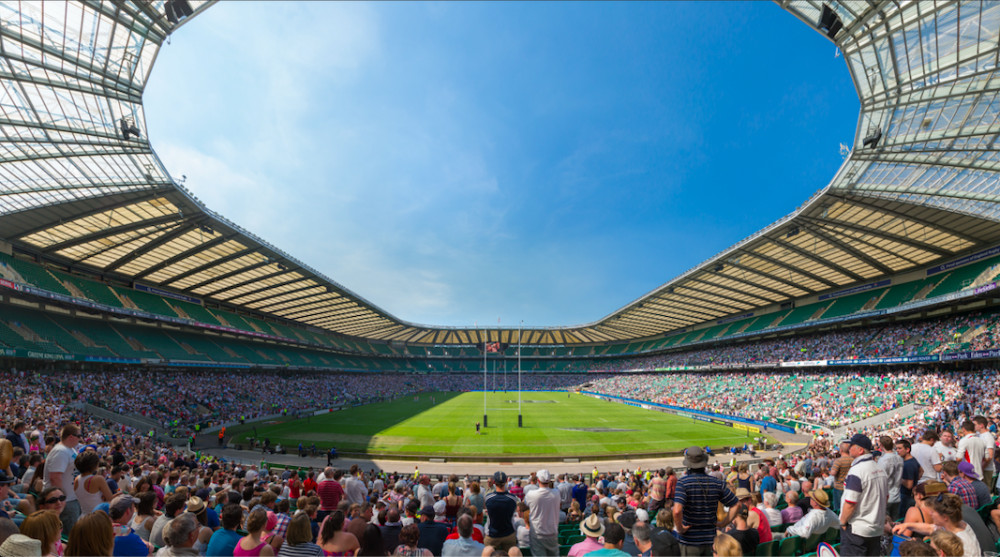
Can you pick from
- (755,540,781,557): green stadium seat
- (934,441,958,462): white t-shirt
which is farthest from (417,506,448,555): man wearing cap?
(934,441,958,462): white t-shirt

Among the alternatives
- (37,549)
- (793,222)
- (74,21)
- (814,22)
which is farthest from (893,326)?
(74,21)

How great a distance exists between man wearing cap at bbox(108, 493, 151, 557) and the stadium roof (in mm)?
19081

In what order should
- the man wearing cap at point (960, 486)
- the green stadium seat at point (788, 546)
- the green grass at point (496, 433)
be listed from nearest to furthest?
the man wearing cap at point (960, 486)
the green stadium seat at point (788, 546)
the green grass at point (496, 433)

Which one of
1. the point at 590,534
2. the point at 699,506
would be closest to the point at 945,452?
the point at 699,506

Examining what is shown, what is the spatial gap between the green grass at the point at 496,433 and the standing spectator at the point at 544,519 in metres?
21.5

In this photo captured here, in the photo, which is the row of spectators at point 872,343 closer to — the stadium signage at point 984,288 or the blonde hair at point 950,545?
the stadium signage at point 984,288

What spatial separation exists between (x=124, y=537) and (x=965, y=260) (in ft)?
166

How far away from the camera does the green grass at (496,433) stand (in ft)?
93.4

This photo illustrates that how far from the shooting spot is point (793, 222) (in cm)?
3117

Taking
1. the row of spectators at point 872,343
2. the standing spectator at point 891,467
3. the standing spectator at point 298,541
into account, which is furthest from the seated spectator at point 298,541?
the row of spectators at point 872,343

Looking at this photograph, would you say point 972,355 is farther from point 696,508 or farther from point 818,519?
point 696,508

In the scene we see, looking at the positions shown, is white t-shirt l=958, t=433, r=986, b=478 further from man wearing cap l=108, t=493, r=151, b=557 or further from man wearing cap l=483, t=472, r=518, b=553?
man wearing cap l=108, t=493, r=151, b=557

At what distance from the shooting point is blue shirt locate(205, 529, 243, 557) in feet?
14.6

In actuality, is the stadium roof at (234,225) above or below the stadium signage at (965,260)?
above
